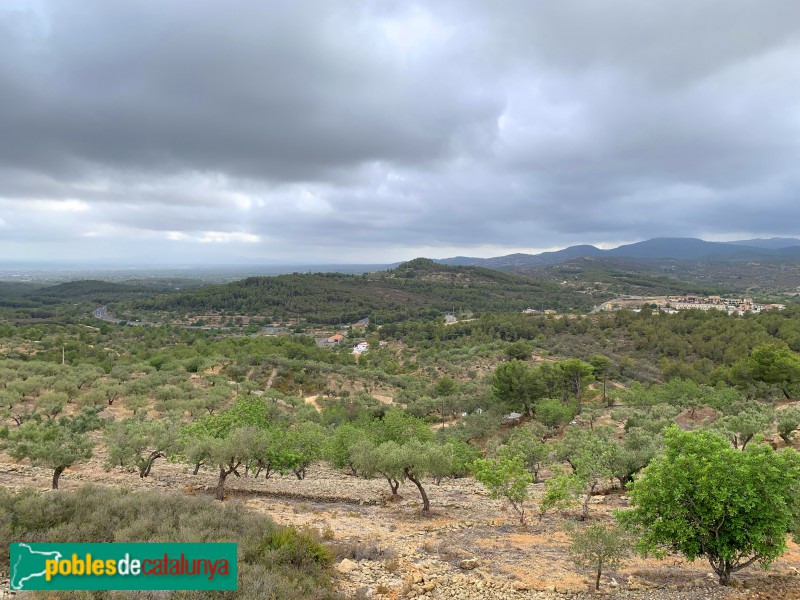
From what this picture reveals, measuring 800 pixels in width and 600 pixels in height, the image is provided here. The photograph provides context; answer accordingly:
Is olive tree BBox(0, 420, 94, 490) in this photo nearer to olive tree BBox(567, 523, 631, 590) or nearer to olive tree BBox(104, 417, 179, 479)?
olive tree BBox(104, 417, 179, 479)

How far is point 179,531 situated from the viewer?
10375mm

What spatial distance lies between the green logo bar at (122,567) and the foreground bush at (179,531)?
40cm

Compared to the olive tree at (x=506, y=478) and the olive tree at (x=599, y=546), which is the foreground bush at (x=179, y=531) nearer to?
the olive tree at (x=599, y=546)

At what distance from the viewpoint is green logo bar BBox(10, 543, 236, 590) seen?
321 inches

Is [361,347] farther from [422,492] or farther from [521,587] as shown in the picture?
[521,587]

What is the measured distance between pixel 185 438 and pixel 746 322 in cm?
7848

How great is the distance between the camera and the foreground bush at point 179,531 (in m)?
8.65

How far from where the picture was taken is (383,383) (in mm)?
55812

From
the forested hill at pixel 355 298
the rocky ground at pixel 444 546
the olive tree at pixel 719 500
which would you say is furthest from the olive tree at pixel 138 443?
the forested hill at pixel 355 298

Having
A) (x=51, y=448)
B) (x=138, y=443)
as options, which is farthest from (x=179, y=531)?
(x=138, y=443)

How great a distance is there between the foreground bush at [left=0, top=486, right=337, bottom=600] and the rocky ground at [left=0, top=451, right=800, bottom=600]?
45.7 inches

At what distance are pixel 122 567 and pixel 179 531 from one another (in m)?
1.85

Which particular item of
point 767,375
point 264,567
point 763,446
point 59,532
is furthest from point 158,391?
point 767,375

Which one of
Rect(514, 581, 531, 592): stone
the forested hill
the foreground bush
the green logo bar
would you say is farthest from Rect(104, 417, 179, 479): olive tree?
the forested hill
